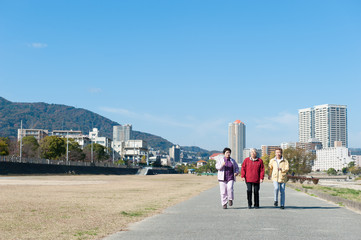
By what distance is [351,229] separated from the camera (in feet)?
29.0

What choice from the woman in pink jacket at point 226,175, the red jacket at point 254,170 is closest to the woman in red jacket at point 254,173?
the red jacket at point 254,170

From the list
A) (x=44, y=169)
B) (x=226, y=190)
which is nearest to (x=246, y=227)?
(x=226, y=190)

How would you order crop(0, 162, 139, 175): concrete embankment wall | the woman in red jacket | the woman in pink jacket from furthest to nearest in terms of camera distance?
crop(0, 162, 139, 175): concrete embankment wall → the woman in red jacket → the woman in pink jacket

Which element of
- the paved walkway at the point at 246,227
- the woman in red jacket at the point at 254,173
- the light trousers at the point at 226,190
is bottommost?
the paved walkway at the point at 246,227

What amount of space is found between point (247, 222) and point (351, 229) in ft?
7.12

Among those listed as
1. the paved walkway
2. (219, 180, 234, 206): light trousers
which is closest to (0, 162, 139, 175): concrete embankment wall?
(219, 180, 234, 206): light trousers

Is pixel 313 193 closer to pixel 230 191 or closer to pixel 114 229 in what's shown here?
pixel 230 191

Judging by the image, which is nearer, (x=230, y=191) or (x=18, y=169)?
(x=230, y=191)

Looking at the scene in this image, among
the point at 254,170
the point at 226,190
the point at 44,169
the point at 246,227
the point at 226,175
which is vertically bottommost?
the point at 44,169

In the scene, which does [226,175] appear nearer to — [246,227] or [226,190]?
[226,190]

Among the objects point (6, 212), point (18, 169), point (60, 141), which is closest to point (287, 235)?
point (6, 212)

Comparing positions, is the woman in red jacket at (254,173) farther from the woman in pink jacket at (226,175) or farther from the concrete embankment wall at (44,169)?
the concrete embankment wall at (44,169)

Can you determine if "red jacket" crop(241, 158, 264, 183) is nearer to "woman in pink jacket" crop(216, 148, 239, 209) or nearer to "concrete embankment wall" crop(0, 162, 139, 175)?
"woman in pink jacket" crop(216, 148, 239, 209)

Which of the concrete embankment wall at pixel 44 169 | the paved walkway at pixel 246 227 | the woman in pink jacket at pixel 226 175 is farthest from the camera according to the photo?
the concrete embankment wall at pixel 44 169
